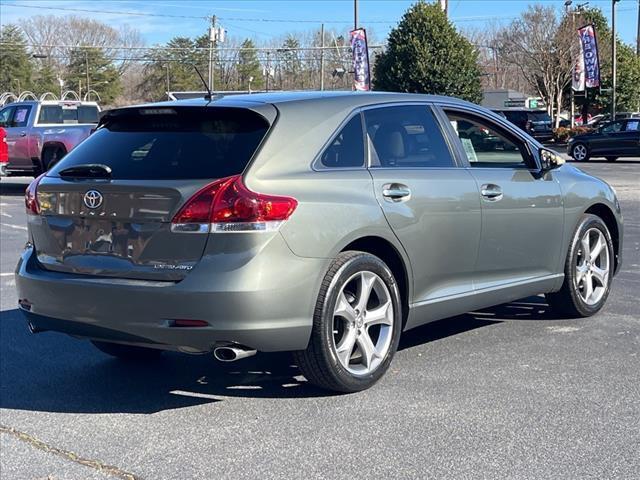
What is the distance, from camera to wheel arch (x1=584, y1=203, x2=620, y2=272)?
6797 millimetres

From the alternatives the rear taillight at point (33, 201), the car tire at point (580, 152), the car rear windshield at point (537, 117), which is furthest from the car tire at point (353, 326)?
the car rear windshield at point (537, 117)

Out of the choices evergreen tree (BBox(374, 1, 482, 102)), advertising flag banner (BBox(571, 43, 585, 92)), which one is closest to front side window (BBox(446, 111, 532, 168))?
evergreen tree (BBox(374, 1, 482, 102))

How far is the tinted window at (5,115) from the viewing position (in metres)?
20.1

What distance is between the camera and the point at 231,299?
4230 millimetres

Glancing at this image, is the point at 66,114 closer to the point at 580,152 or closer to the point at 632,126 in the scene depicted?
the point at 580,152

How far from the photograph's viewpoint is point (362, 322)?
15.9 ft

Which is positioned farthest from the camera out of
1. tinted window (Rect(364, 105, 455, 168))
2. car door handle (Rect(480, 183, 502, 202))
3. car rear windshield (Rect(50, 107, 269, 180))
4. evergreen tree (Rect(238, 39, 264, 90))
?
evergreen tree (Rect(238, 39, 264, 90))

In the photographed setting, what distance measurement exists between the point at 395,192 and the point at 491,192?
96 cm

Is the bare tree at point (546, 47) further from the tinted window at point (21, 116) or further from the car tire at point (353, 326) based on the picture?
Answer: the car tire at point (353, 326)

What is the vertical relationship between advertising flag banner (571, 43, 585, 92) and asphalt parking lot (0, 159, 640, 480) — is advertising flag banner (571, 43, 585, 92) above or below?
above

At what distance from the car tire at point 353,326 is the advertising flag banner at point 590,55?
119 ft

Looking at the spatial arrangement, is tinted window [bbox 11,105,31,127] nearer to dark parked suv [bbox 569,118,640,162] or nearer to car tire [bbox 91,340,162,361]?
car tire [bbox 91,340,162,361]

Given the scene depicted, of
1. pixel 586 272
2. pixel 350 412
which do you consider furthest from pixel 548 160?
pixel 350 412

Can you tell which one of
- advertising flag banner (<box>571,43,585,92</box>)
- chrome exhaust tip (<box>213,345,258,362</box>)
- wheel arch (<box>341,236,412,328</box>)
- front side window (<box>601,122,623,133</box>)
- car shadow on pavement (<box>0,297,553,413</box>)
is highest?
advertising flag banner (<box>571,43,585,92</box>)
